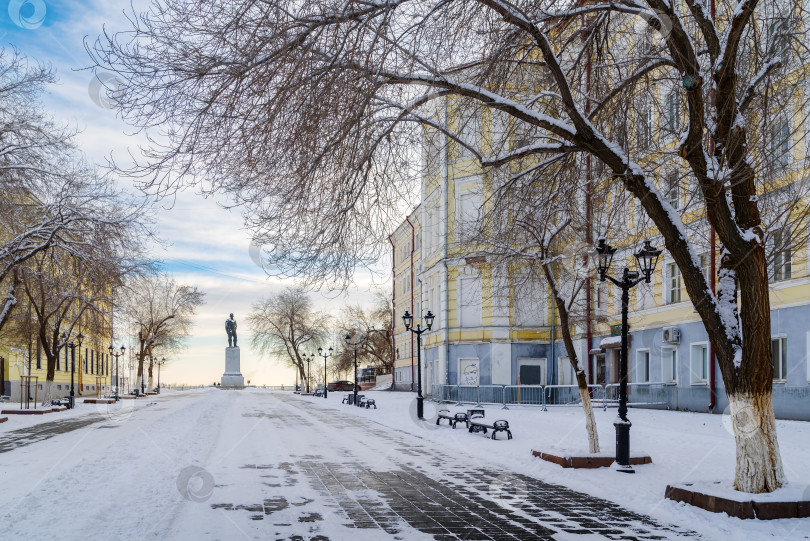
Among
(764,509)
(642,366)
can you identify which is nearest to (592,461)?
(764,509)

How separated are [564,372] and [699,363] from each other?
14300 mm

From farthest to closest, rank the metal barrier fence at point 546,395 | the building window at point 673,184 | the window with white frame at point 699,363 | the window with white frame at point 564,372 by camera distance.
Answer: the window with white frame at point 564,372
the metal barrier fence at point 546,395
the window with white frame at point 699,363
the building window at point 673,184

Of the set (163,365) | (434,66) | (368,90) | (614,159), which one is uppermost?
(434,66)

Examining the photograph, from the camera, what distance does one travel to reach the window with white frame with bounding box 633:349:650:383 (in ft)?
103

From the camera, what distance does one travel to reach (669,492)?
34.1ft

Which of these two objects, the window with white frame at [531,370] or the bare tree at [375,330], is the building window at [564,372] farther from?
the bare tree at [375,330]

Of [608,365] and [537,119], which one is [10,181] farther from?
[608,365]

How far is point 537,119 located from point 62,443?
48.5 ft

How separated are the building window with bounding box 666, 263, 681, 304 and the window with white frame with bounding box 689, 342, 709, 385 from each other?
2294 mm

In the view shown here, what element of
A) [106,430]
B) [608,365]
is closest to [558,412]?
[608,365]

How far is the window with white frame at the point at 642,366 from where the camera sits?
3143 centimetres

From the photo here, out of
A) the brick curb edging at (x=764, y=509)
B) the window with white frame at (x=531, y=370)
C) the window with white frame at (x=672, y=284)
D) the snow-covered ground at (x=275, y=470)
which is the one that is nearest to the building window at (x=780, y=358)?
the snow-covered ground at (x=275, y=470)

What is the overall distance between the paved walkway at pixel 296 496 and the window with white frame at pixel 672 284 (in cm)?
1479

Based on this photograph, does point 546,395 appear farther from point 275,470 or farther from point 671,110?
point 275,470
